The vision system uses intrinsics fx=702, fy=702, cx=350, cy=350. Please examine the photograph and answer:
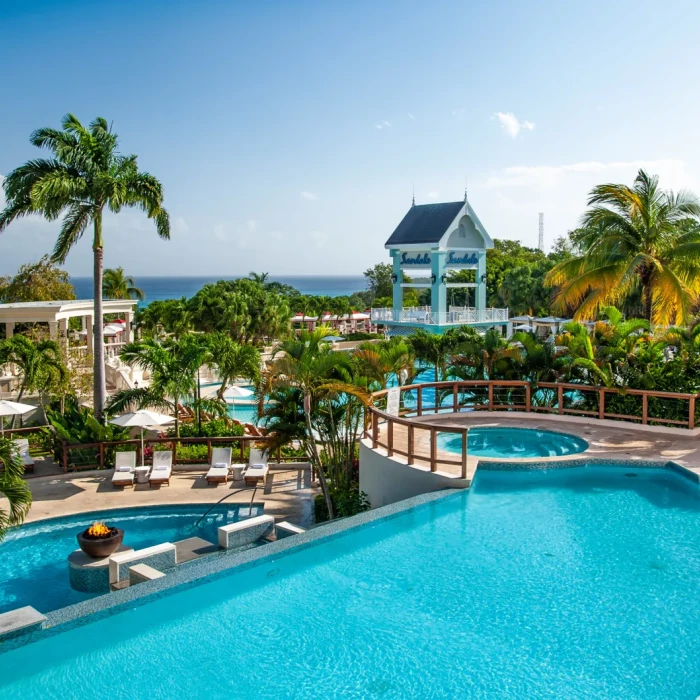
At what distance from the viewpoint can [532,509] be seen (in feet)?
36.0

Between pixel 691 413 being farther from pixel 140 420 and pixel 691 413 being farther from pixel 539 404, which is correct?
pixel 140 420

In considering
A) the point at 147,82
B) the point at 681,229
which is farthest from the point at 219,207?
the point at 681,229

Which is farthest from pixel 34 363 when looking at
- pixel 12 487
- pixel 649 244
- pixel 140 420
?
pixel 649 244

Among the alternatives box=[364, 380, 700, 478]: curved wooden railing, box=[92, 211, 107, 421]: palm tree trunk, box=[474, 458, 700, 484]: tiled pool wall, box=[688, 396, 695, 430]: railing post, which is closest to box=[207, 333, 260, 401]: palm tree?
box=[92, 211, 107, 421]: palm tree trunk

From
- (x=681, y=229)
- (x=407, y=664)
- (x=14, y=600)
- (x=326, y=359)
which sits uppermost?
(x=681, y=229)

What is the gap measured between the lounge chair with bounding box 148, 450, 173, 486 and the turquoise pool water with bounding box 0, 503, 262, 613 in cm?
111

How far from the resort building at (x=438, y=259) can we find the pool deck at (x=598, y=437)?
20207 mm

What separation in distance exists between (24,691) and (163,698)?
130 centimetres

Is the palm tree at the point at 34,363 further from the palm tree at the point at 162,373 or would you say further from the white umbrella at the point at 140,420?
the white umbrella at the point at 140,420

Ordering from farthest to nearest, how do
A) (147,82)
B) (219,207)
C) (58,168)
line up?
(219,207) → (147,82) → (58,168)

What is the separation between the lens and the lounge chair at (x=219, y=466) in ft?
46.6

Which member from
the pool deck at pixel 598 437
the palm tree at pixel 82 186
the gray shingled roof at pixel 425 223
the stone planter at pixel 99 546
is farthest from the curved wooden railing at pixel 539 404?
the gray shingled roof at pixel 425 223

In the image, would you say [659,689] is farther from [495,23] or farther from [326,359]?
[495,23]

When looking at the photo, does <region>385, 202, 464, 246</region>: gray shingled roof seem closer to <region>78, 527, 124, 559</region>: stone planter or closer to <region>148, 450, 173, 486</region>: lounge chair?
<region>148, 450, 173, 486</region>: lounge chair
